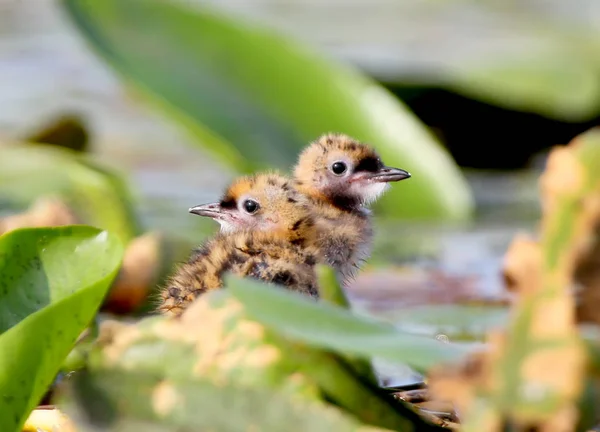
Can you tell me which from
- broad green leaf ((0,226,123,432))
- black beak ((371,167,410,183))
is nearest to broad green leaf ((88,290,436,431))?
broad green leaf ((0,226,123,432))

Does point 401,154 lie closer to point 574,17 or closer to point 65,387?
point 65,387

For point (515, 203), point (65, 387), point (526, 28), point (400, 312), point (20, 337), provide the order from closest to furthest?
point (65, 387) < point (20, 337) < point (400, 312) < point (515, 203) < point (526, 28)

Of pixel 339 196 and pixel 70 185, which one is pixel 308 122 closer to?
pixel 70 185

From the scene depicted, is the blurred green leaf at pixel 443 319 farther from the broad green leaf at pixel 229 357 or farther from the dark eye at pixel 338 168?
the broad green leaf at pixel 229 357

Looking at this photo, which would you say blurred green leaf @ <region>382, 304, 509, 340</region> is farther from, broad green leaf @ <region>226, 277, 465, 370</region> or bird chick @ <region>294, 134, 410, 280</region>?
broad green leaf @ <region>226, 277, 465, 370</region>

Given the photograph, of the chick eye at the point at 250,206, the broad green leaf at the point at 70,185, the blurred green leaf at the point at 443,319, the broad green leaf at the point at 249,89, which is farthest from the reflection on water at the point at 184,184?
the chick eye at the point at 250,206

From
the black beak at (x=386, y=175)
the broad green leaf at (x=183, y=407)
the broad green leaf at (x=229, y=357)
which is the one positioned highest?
the black beak at (x=386, y=175)

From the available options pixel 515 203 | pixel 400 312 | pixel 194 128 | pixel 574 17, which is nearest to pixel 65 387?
pixel 400 312

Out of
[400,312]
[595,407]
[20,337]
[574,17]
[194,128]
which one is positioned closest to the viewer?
[595,407]
